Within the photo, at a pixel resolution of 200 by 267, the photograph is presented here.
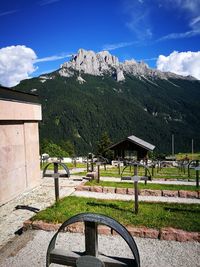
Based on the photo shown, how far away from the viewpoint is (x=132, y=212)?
923 cm

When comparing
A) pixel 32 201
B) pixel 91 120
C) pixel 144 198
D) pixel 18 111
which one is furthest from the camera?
pixel 91 120

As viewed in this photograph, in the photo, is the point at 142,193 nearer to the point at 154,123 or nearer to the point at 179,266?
the point at 179,266

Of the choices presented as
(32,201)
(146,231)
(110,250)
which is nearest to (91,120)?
(32,201)

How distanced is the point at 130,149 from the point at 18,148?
94.6 feet

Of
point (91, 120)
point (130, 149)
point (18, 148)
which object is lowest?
point (130, 149)

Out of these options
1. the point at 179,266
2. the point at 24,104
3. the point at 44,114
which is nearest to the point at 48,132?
the point at 44,114

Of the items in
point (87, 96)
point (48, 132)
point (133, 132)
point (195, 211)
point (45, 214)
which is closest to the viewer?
point (45, 214)

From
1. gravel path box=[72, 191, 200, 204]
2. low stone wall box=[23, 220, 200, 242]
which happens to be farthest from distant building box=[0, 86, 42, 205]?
low stone wall box=[23, 220, 200, 242]

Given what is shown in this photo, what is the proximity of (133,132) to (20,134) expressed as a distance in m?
151

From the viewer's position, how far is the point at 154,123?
179 metres

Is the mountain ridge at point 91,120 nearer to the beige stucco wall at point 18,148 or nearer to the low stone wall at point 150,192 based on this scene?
the beige stucco wall at point 18,148

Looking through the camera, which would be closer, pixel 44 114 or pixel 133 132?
pixel 44 114

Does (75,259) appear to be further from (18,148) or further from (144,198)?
(18,148)

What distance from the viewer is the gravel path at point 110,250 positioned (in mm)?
6102
